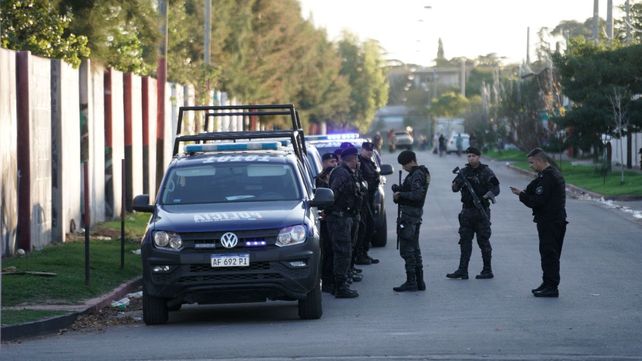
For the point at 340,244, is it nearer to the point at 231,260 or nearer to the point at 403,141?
the point at 231,260

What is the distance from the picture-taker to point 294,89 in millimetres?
72688

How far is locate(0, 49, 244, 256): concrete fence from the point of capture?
63.0 ft

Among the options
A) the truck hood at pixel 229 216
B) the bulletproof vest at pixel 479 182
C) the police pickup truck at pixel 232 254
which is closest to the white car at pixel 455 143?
the bulletproof vest at pixel 479 182

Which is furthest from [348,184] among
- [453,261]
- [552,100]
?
[552,100]

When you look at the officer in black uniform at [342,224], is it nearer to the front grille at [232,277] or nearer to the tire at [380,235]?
the front grille at [232,277]

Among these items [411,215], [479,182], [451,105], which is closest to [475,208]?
[479,182]

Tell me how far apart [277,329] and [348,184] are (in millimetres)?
3334

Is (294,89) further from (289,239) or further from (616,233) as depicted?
(289,239)

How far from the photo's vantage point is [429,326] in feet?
42.6

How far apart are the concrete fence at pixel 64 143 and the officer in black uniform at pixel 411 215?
13.6ft

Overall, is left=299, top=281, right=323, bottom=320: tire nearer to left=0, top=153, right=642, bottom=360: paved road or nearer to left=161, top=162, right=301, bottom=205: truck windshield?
left=0, top=153, right=642, bottom=360: paved road

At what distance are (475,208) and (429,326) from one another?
4923mm

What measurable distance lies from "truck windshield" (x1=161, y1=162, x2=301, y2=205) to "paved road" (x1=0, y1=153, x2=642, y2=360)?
1.34 m

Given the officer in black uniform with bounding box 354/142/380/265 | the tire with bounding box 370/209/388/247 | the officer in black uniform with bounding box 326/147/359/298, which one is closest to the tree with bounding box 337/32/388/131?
the tire with bounding box 370/209/388/247
